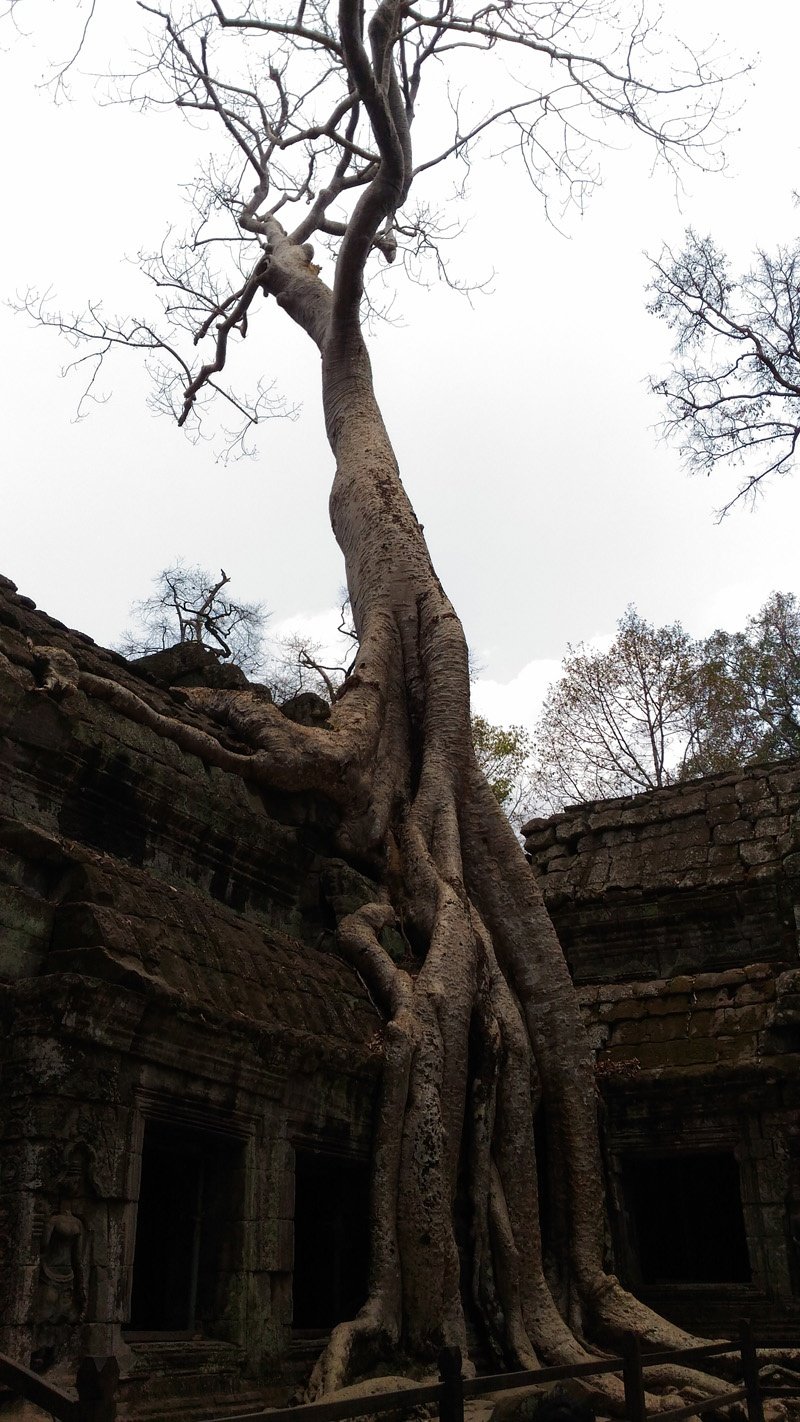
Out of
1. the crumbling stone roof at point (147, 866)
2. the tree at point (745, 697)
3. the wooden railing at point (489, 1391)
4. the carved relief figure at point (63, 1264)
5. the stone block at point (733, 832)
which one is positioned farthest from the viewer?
the tree at point (745, 697)

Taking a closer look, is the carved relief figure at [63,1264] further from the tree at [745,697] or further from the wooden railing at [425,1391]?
the tree at [745,697]

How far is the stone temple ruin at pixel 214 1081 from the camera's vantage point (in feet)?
11.8

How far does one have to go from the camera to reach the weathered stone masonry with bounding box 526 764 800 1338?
6.61 meters

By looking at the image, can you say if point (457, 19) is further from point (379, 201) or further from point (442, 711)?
point (442, 711)

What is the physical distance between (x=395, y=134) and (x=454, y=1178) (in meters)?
6.40

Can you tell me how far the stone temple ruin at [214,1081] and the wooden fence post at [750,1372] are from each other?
1.54 meters

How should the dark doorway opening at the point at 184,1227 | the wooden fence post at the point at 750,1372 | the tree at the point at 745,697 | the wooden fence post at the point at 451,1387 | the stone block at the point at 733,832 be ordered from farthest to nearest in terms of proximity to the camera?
the tree at the point at 745,697 < the stone block at the point at 733,832 < the wooden fence post at the point at 750,1372 < the dark doorway opening at the point at 184,1227 < the wooden fence post at the point at 451,1387

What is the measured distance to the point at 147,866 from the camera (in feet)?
16.1

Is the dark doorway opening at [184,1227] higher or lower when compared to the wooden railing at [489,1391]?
higher

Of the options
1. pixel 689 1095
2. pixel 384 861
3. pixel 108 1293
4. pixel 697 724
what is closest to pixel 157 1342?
pixel 108 1293

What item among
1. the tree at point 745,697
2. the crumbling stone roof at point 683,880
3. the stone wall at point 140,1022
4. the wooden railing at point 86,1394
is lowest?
the wooden railing at point 86,1394

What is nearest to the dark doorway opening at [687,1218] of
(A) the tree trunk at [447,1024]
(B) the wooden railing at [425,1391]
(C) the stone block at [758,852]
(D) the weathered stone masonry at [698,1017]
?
(D) the weathered stone masonry at [698,1017]

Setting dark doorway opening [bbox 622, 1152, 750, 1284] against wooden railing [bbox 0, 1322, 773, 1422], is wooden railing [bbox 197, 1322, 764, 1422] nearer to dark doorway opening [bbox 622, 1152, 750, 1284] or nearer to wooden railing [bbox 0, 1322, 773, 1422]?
wooden railing [bbox 0, 1322, 773, 1422]

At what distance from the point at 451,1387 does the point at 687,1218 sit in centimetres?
475
